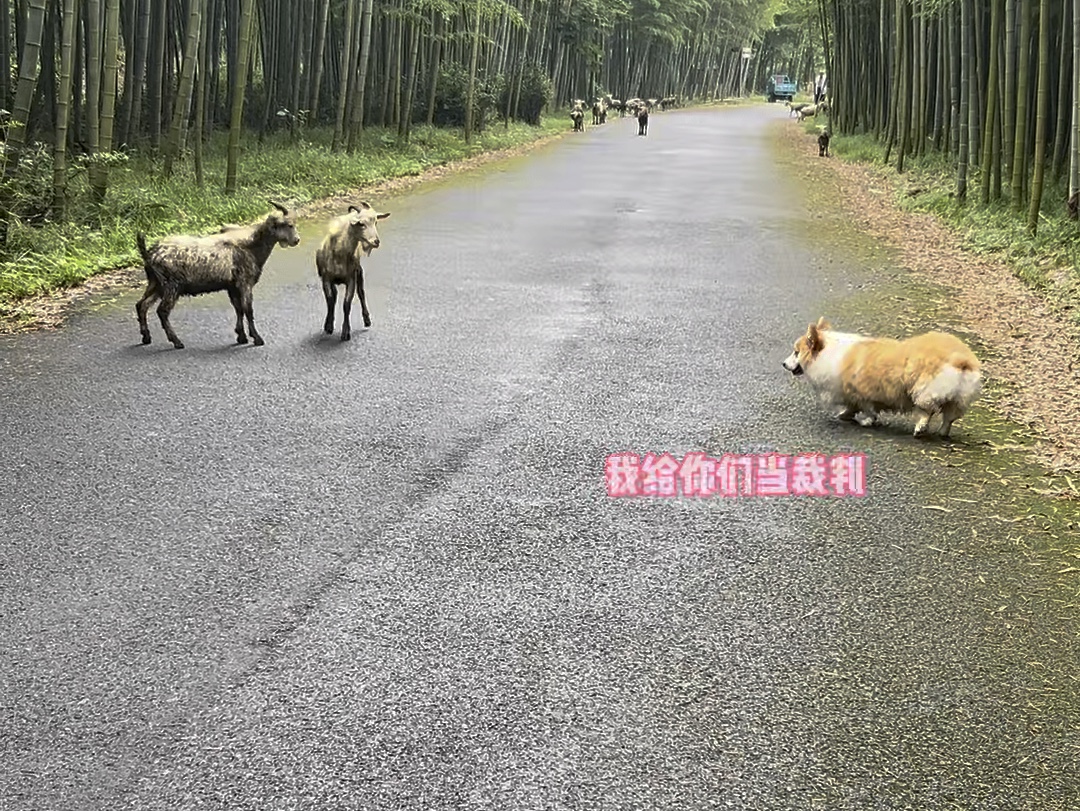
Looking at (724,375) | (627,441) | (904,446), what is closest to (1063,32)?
(724,375)

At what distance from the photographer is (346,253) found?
6.78 metres

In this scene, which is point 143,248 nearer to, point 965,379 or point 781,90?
point 965,379

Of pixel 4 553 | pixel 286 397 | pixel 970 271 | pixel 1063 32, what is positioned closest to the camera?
pixel 4 553

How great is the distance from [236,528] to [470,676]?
4.30 ft

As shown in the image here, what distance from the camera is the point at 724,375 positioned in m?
6.05

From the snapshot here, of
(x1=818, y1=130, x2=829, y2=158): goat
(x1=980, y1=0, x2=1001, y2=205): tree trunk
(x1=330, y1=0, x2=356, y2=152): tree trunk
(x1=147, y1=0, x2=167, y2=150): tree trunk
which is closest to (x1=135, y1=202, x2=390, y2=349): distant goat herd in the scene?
(x1=980, y1=0, x2=1001, y2=205): tree trunk

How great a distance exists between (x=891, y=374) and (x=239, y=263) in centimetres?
380

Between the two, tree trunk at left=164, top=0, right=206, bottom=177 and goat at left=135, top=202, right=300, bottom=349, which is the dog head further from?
tree trunk at left=164, top=0, right=206, bottom=177

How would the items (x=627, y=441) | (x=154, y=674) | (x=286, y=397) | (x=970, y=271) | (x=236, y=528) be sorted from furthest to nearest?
(x=970, y=271)
(x=286, y=397)
(x=627, y=441)
(x=236, y=528)
(x=154, y=674)

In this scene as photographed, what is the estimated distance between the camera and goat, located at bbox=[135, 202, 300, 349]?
249 inches

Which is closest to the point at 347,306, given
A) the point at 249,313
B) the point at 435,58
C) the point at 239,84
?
the point at 249,313

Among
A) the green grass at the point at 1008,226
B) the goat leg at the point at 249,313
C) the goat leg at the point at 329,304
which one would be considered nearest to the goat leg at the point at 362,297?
the goat leg at the point at 329,304

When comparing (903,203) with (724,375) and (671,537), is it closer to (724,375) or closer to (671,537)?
(724,375)

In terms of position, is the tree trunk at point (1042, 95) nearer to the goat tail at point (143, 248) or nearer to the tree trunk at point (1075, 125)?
the tree trunk at point (1075, 125)
